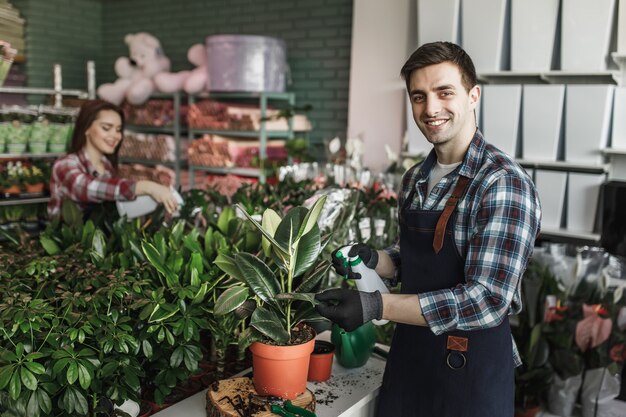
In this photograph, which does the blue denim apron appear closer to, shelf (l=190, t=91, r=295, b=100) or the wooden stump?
the wooden stump

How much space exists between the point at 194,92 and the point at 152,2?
2.08 meters

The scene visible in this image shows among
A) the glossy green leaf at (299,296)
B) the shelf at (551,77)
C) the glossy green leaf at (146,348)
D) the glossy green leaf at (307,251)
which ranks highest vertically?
the shelf at (551,77)

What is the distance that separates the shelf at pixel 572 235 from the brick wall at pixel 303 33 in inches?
87.6

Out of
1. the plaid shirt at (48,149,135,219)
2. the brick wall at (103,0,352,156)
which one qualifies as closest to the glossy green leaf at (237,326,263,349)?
the plaid shirt at (48,149,135,219)

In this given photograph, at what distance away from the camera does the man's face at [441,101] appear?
142 cm

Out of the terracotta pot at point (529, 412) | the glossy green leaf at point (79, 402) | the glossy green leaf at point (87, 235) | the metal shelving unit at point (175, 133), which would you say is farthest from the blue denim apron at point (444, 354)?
the metal shelving unit at point (175, 133)

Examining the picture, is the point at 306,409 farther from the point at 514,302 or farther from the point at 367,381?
the point at 514,302

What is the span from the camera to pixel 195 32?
6535mm

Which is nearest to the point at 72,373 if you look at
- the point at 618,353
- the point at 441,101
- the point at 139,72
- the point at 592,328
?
the point at 441,101

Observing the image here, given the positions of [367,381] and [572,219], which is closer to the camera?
[367,381]

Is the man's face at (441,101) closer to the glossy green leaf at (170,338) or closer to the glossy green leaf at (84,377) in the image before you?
the glossy green leaf at (170,338)

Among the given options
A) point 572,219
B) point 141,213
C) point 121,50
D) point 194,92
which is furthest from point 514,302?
point 121,50

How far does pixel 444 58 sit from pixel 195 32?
5.60 meters

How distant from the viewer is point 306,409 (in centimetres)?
139
